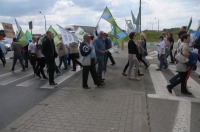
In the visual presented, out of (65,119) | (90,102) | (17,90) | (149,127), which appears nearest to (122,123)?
(149,127)

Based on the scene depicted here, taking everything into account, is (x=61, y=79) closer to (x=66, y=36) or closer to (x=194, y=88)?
(x=66, y=36)

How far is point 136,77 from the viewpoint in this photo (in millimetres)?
9766

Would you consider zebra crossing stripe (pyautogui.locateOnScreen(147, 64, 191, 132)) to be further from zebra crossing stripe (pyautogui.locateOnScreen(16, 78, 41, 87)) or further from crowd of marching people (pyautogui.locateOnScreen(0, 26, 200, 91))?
zebra crossing stripe (pyautogui.locateOnScreen(16, 78, 41, 87))

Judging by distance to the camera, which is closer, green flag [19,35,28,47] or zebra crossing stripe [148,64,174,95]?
zebra crossing stripe [148,64,174,95]

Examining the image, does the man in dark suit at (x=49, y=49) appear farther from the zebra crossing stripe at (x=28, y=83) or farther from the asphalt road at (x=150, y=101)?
the zebra crossing stripe at (x=28, y=83)

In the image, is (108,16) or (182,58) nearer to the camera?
(182,58)

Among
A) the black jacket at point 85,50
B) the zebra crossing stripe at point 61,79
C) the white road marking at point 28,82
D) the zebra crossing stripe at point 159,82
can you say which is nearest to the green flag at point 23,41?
the zebra crossing stripe at point 61,79

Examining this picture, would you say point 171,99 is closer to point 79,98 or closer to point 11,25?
point 79,98

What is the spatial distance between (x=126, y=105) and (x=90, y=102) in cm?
94

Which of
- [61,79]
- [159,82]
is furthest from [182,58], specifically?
[61,79]

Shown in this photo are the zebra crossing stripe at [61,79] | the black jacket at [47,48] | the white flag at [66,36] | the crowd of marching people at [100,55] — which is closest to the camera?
the crowd of marching people at [100,55]

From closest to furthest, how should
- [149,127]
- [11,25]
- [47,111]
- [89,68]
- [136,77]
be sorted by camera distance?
[149,127], [47,111], [89,68], [136,77], [11,25]

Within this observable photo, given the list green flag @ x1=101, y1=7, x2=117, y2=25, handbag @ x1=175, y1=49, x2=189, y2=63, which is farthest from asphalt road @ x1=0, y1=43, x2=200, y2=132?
green flag @ x1=101, y1=7, x2=117, y2=25

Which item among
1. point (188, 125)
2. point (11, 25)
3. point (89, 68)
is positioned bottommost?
point (188, 125)
